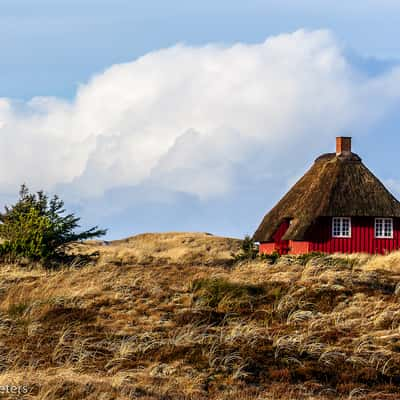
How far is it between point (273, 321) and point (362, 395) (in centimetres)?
561

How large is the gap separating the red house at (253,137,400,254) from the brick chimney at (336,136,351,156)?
4.07 ft

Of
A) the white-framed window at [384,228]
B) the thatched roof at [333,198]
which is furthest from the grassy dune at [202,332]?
the white-framed window at [384,228]

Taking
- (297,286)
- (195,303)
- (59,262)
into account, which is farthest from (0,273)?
(297,286)

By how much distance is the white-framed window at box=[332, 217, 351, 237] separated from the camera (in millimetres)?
42812

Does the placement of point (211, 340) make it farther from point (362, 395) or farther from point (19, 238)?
point (19, 238)

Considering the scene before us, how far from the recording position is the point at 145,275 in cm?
2672

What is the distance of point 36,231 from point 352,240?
1831 cm

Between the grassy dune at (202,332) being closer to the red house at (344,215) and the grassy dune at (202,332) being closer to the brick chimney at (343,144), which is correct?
the red house at (344,215)

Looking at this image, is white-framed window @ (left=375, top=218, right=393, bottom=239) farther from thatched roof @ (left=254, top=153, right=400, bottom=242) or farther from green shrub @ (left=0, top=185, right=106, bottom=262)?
green shrub @ (left=0, top=185, right=106, bottom=262)

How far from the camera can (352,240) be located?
42.8m

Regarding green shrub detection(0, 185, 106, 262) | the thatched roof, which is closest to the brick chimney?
the thatched roof

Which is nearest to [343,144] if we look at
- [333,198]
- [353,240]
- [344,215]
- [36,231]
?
[333,198]

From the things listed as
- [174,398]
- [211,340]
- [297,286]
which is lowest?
[174,398]

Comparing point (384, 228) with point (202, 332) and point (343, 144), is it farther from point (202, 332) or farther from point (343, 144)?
point (202, 332)
